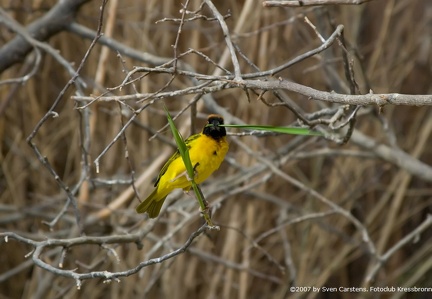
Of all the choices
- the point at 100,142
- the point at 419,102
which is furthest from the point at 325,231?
the point at 419,102

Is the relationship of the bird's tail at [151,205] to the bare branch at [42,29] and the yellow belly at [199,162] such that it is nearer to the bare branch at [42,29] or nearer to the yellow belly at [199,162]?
the yellow belly at [199,162]

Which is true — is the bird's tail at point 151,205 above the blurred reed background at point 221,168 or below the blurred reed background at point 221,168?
below

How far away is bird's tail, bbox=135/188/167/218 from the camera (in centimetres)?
239

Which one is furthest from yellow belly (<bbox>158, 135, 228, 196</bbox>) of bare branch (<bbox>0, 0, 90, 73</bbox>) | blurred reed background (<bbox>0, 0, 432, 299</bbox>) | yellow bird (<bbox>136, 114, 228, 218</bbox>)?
blurred reed background (<bbox>0, 0, 432, 299</bbox>)

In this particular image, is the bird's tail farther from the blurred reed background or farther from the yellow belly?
the blurred reed background

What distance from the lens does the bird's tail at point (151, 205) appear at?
2389 millimetres

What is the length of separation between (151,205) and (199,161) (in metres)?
0.29

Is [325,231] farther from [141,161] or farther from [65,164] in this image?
[65,164]

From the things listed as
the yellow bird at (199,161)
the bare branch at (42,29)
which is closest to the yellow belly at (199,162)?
the yellow bird at (199,161)

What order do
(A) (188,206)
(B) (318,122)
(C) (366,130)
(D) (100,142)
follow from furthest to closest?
(C) (366,130) < (D) (100,142) < (A) (188,206) < (B) (318,122)

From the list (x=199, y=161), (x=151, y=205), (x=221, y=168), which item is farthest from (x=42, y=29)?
(x=221, y=168)

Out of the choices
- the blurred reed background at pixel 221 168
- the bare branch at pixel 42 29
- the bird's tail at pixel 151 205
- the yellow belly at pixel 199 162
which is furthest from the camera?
the blurred reed background at pixel 221 168

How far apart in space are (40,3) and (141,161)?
40.1 inches

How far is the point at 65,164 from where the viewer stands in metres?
4.51
